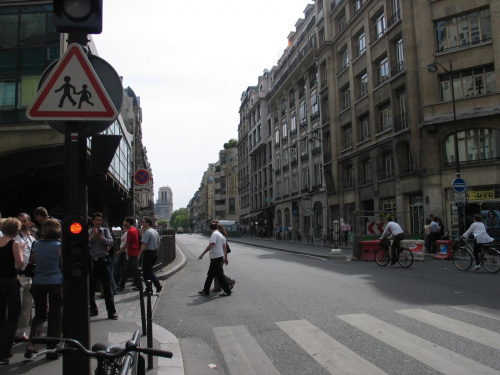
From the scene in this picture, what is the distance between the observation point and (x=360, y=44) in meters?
35.0

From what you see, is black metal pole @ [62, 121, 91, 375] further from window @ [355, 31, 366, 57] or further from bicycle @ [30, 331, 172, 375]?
window @ [355, 31, 366, 57]

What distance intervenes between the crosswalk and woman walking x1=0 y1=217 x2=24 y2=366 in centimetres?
246

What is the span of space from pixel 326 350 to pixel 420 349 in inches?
44.0

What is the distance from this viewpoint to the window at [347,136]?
122 feet

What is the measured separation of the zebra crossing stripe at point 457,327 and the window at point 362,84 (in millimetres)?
28649

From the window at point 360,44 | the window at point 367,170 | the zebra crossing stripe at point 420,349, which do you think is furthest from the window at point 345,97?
the zebra crossing stripe at point 420,349

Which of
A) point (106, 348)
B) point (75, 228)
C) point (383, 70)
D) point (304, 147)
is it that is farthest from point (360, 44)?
point (106, 348)

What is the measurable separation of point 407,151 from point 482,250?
16337 millimetres

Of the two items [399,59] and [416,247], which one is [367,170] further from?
[416,247]

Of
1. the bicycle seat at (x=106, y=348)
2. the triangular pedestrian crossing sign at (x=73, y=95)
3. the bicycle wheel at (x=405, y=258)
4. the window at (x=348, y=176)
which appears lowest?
the bicycle wheel at (x=405, y=258)

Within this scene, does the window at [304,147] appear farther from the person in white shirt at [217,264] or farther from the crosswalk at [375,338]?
the crosswalk at [375,338]

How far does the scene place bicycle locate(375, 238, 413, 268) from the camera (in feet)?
48.0

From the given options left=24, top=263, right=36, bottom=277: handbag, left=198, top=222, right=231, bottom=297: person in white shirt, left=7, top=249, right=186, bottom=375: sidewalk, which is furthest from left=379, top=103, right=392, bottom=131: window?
left=24, top=263, right=36, bottom=277: handbag

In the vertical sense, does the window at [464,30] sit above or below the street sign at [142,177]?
above
